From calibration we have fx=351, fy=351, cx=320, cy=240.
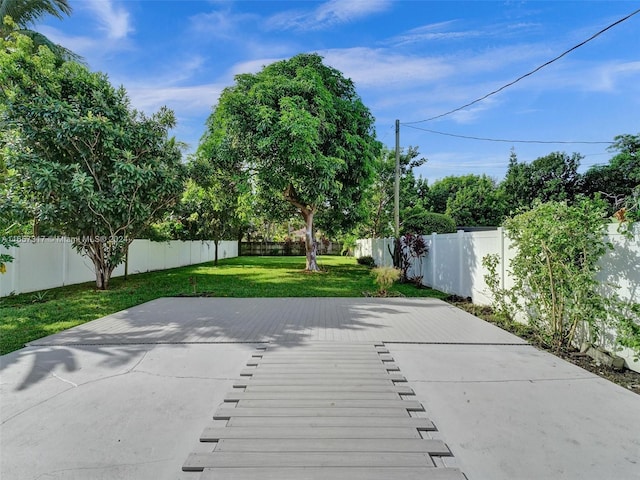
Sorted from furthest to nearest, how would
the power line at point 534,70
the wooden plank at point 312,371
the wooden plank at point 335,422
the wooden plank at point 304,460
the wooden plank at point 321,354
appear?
1. the power line at point 534,70
2. the wooden plank at point 321,354
3. the wooden plank at point 312,371
4. the wooden plank at point 335,422
5. the wooden plank at point 304,460

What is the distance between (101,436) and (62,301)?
23.2 feet

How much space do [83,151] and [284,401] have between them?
895 cm

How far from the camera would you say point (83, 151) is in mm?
8898

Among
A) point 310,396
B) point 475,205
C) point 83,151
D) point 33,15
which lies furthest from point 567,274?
point 475,205

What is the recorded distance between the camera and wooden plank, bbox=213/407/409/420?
2756 millimetres

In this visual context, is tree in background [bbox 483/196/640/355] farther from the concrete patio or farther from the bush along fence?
the concrete patio

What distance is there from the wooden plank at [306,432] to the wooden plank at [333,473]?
0.35 m

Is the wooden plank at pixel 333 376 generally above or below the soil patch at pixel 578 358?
above

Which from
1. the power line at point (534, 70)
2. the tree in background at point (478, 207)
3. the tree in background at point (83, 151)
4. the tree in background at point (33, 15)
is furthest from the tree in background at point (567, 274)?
the tree in background at point (478, 207)

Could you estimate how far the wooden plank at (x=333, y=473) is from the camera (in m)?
2.02

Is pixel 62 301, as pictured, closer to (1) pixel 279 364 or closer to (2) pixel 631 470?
(1) pixel 279 364

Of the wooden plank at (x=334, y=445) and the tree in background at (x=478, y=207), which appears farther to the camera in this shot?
the tree in background at (x=478, y=207)

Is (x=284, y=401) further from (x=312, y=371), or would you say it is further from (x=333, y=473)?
(x=333, y=473)

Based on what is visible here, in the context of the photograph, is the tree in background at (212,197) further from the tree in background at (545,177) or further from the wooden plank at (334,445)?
the tree in background at (545,177)
